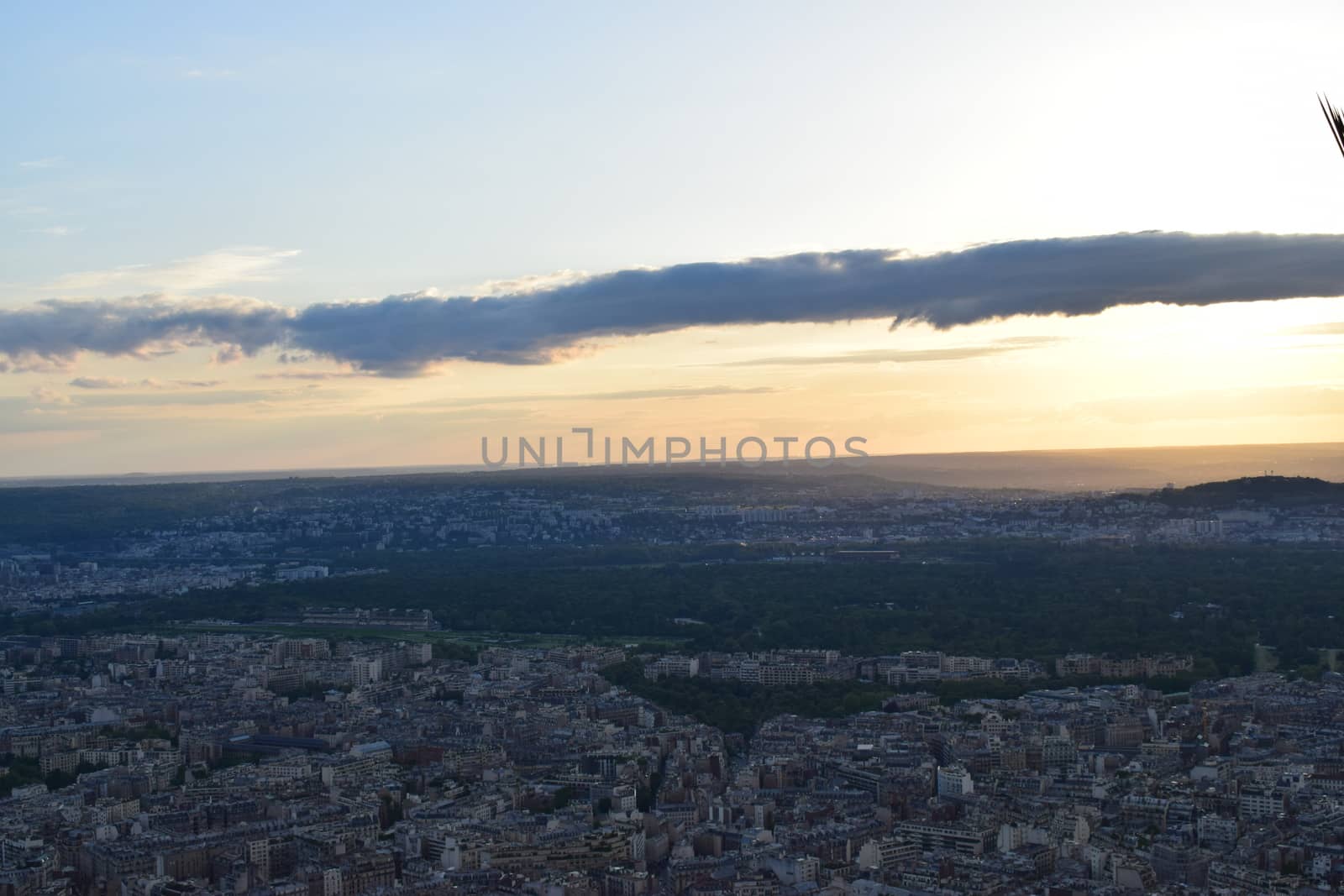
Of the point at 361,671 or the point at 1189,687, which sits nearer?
the point at 1189,687

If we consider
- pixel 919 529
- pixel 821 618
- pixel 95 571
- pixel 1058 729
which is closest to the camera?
pixel 1058 729

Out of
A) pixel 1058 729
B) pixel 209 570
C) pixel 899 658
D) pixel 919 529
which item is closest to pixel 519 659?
pixel 899 658

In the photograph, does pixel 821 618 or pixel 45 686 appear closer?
pixel 45 686

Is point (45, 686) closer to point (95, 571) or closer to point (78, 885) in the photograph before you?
point (78, 885)

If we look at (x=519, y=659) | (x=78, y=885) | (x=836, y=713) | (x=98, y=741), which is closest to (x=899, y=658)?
(x=836, y=713)

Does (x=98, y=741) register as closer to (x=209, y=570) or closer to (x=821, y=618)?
(x=821, y=618)

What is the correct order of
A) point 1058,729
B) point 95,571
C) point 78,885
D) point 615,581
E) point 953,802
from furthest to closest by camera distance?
1. point 95,571
2. point 615,581
3. point 1058,729
4. point 953,802
5. point 78,885
